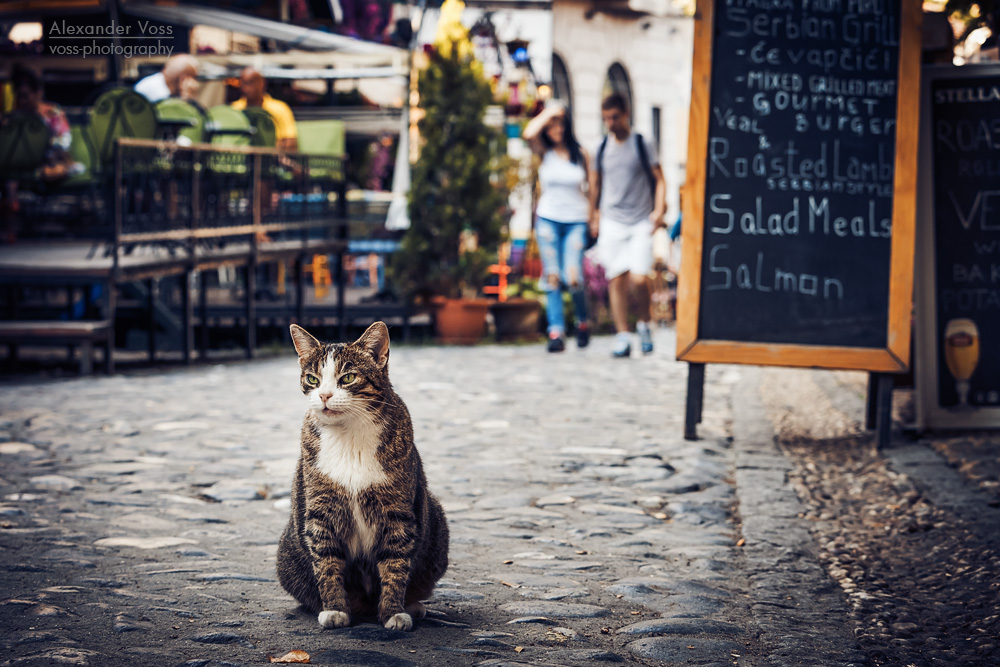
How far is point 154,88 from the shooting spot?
38.8 feet

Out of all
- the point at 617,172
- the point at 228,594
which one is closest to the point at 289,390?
the point at 617,172

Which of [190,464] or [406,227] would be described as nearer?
[190,464]

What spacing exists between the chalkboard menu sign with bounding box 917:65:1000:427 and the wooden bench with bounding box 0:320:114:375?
5994 millimetres

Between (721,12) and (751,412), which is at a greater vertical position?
(721,12)

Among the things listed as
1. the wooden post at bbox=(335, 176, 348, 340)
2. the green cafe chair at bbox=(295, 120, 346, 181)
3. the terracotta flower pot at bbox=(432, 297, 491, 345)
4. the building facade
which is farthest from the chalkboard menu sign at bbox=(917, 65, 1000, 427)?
the building facade

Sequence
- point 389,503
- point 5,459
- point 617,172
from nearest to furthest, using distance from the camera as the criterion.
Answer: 1. point 389,503
2. point 5,459
3. point 617,172

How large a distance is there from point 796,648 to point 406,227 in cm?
1126

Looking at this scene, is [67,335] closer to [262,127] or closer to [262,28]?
[262,127]

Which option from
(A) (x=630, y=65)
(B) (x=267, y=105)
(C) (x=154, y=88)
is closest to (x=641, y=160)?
(C) (x=154, y=88)

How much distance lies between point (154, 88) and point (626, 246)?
16.5ft

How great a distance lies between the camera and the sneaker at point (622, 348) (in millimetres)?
11306

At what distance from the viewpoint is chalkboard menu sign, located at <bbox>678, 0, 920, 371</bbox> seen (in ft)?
20.8

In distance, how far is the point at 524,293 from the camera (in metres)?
14.4

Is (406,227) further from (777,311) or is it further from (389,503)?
(389,503)
